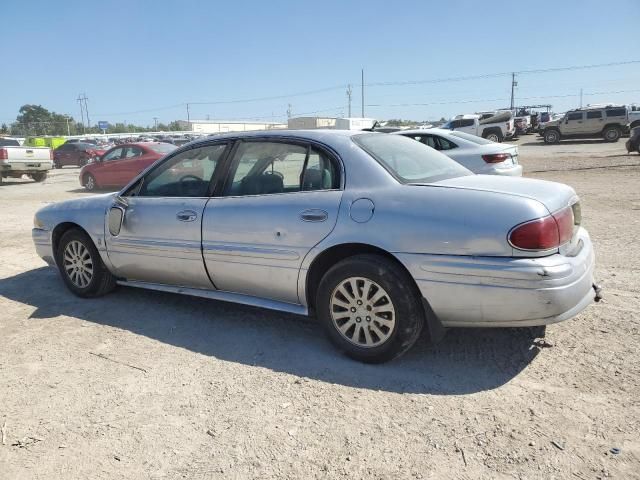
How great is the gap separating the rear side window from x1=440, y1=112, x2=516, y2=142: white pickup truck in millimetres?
5533

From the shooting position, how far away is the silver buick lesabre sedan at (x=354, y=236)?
2939 millimetres

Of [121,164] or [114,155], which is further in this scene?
[114,155]

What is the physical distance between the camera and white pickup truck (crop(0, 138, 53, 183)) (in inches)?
715

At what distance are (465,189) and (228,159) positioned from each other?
1.88 m

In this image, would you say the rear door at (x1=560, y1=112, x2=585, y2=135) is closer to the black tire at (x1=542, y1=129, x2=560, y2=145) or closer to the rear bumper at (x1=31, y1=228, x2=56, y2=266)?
the black tire at (x1=542, y1=129, x2=560, y2=145)

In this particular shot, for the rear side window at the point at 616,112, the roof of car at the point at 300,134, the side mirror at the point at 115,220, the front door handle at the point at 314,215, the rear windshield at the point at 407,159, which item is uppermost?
the rear side window at the point at 616,112

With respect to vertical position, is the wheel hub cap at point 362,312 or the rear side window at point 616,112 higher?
the rear side window at point 616,112

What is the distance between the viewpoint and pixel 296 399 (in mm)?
3039

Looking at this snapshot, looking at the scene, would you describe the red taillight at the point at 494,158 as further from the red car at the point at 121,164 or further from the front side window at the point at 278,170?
the red car at the point at 121,164

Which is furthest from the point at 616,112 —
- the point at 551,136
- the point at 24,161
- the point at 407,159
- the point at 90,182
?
the point at 407,159

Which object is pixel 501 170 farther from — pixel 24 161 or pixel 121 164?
pixel 24 161

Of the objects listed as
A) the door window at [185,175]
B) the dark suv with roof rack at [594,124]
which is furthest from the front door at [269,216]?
the dark suv with roof rack at [594,124]

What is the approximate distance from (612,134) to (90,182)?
28.2 metres

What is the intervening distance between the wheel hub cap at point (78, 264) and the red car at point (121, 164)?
389 inches
